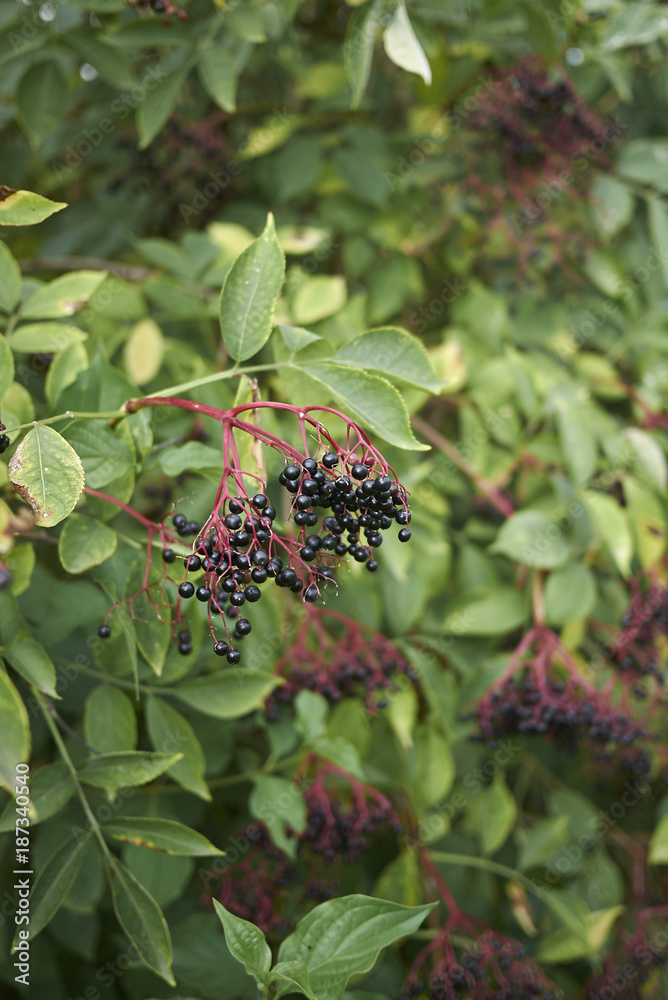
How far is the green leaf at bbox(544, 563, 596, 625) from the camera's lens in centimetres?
185

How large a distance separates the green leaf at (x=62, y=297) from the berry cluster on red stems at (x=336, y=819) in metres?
1.17

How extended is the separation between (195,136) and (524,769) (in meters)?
2.35

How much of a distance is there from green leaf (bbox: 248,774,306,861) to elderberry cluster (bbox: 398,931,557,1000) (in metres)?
0.49

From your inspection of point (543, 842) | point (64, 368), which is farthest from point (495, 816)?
point (64, 368)

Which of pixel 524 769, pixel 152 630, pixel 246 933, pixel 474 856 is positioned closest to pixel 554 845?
pixel 474 856

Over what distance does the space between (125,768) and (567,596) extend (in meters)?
1.22

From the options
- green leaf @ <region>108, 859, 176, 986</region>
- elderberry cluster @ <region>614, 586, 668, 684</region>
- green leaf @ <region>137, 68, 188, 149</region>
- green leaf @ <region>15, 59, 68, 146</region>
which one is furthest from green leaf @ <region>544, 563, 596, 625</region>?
green leaf @ <region>15, 59, 68, 146</region>

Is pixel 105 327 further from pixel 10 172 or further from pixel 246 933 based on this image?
pixel 246 933

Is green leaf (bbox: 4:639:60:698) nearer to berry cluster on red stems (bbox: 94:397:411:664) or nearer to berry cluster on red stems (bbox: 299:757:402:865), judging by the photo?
berry cluster on red stems (bbox: 94:397:411:664)

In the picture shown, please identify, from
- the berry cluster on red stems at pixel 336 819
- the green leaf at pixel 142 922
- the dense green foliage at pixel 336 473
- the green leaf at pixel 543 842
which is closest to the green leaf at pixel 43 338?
the dense green foliage at pixel 336 473

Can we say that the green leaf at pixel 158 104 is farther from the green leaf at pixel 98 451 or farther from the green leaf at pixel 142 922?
the green leaf at pixel 142 922

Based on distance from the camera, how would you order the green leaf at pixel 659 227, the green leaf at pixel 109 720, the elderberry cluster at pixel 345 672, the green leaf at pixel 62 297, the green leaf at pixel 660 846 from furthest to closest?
the green leaf at pixel 659 227, the green leaf at pixel 660 846, the elderberry cluster at pixel 345 672, the green leaf at pixel 62 297, the green leaf at pixel 109 720

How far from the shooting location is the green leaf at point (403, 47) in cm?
146

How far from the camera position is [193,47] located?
1871 millimetres
